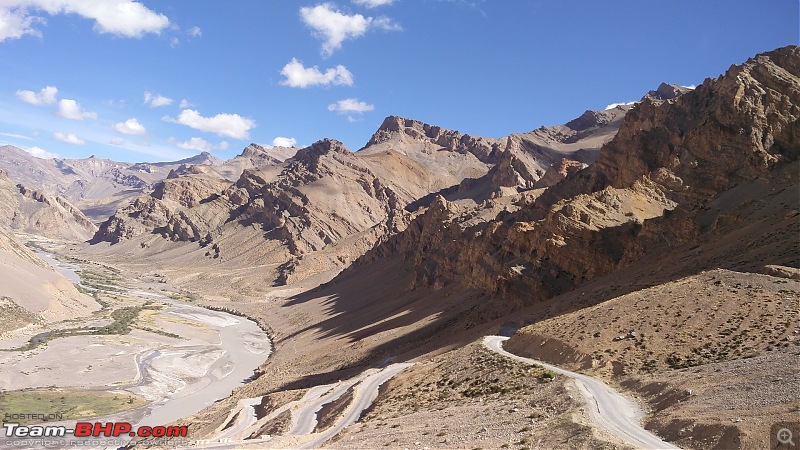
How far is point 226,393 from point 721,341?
163 feet

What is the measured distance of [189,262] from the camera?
183000 mm

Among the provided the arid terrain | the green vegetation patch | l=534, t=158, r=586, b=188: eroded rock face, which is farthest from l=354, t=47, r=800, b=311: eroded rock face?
the green vegetation patch

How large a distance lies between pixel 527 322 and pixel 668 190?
85.6 ft

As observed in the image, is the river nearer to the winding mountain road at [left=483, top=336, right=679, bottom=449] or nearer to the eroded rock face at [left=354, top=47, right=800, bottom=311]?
the eroded rock face at [left=354, top=47, right=800, bottom=311]

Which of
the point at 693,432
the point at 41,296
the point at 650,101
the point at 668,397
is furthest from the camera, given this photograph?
the point at 41,296

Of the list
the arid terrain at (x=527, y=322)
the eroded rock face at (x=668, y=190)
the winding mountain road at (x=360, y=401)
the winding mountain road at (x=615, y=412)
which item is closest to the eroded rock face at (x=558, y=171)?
the arid terrain at (x=527, y=322)

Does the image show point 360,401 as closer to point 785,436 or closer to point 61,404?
point 785,436

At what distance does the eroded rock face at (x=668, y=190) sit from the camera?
49188mm

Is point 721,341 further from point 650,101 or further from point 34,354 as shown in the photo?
point 34,354

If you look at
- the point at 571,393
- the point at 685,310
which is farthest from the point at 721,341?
the point at 571,393

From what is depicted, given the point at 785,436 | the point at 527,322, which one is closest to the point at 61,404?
the point at 527,322

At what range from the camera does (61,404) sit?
4838 cm

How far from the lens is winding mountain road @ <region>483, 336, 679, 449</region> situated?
17.4 m

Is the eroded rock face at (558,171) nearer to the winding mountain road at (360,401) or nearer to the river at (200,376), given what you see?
the river at (200,376)
